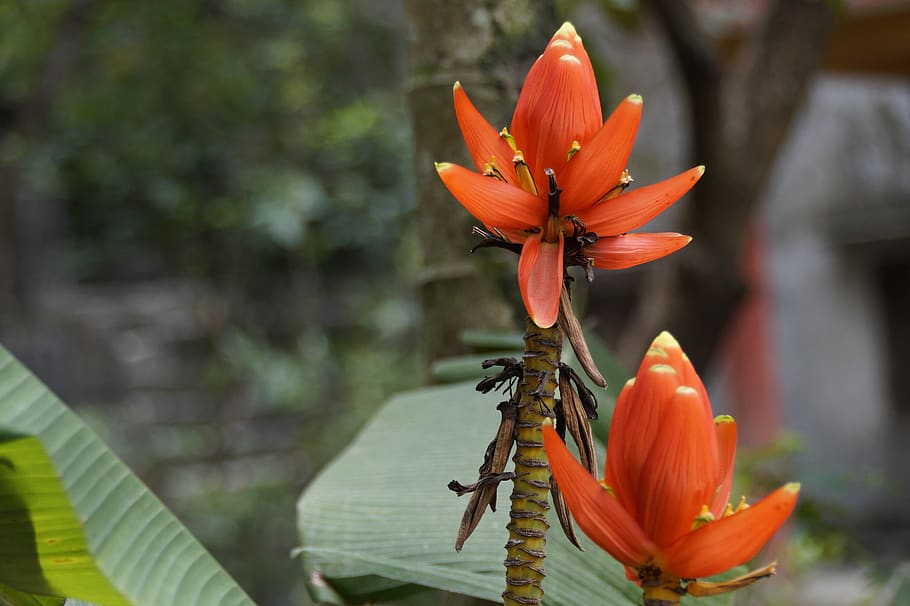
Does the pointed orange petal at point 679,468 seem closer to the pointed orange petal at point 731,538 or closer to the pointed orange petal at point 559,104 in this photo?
the pointed orange petal at point 731,538

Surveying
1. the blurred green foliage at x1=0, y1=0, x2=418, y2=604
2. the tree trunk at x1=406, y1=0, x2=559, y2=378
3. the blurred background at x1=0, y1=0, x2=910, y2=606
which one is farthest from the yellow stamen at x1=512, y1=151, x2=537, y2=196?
the blurred green foliage at x1=0, y1=0, x2=418, y2=604

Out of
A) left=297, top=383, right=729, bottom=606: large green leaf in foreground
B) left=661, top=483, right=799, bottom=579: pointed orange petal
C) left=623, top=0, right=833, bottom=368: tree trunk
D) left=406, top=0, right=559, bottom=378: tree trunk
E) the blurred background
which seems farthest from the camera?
the blurred background

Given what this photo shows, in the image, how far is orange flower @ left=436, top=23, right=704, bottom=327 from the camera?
1.34 feet

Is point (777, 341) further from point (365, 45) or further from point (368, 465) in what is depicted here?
point (368, 465)

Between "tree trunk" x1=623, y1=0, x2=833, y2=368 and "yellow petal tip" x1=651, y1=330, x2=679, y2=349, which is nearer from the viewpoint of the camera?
"yellow petal tip" x1=651, y1=330, x2=679, y2=349

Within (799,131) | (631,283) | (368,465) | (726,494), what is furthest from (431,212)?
(799,131)

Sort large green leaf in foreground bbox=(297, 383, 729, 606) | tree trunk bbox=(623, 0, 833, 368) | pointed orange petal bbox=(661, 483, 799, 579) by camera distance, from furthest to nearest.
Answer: tree trunk bbox=(623, 0, 833, 368) → large green leaf in foreground bbox=(297, 383, 729, 606) → pointed orange petal bbox=(661, 483, 799, 579)

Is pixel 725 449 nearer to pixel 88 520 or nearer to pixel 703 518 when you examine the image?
pixel 703 518

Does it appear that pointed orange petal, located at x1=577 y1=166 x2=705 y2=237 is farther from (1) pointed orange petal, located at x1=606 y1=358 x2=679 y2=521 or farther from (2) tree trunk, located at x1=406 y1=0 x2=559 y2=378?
(2) tree trunk, located at x1=406 y1=0 x2=559 y2=378

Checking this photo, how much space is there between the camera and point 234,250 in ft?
13.7

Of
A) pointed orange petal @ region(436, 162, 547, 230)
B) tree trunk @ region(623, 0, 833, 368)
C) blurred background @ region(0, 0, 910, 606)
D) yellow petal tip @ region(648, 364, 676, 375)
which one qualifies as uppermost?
blurred background @ region(0, 0, 910, 606)

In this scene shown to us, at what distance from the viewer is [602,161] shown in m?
0.41

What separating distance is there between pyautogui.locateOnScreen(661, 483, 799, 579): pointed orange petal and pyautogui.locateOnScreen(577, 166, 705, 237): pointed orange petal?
13 centimetres

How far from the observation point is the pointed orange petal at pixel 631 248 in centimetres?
41
